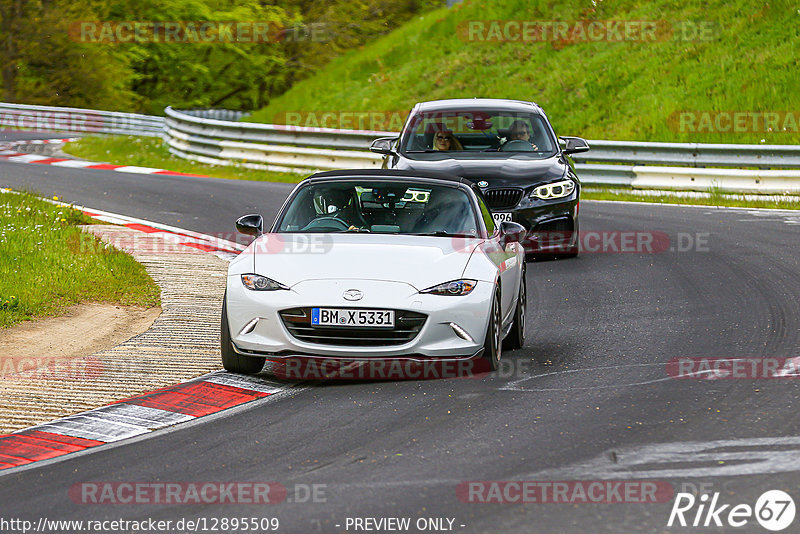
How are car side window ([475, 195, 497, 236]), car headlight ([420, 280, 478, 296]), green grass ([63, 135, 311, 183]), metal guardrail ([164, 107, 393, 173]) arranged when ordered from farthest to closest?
green grass ([63, 135, 311, 183])
metal guardrail ([164, 107, 393, 173])
car side window ([475, 195, 497, 236])
car headlight ([420, 280, 478, 296])

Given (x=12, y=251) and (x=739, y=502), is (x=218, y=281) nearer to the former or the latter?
(x=12, y=251)

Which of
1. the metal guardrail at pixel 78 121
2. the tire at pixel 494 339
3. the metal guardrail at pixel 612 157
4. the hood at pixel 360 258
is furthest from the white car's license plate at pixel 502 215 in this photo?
the metal guardrail at pixel 78 121

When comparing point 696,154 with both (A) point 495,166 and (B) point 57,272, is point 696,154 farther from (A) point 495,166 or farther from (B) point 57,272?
(B) point 57,272

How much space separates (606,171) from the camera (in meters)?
21.9

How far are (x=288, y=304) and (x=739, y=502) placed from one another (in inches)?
138

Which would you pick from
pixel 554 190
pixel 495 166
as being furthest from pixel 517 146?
pixel 554 190

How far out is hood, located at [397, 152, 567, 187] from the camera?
43.6 ft

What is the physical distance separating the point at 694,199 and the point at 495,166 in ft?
27.0

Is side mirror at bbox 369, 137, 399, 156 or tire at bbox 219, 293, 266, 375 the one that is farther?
side mirror at bbox 369, 137, 399, 156

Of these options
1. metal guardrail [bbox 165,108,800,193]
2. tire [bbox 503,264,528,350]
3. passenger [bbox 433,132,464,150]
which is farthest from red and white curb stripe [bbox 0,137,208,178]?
→ tire [bbox 503,264,528,350]

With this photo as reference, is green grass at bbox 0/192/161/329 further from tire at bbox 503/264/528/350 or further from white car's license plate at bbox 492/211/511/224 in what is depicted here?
tire at bbox 503/264/528/350

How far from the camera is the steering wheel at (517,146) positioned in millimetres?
14196

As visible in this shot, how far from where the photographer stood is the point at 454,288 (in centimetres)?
812

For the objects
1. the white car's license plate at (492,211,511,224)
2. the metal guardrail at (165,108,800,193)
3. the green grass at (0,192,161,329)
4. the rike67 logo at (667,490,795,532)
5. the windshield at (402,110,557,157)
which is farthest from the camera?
the metal guardrail at (165,108,800,193)
